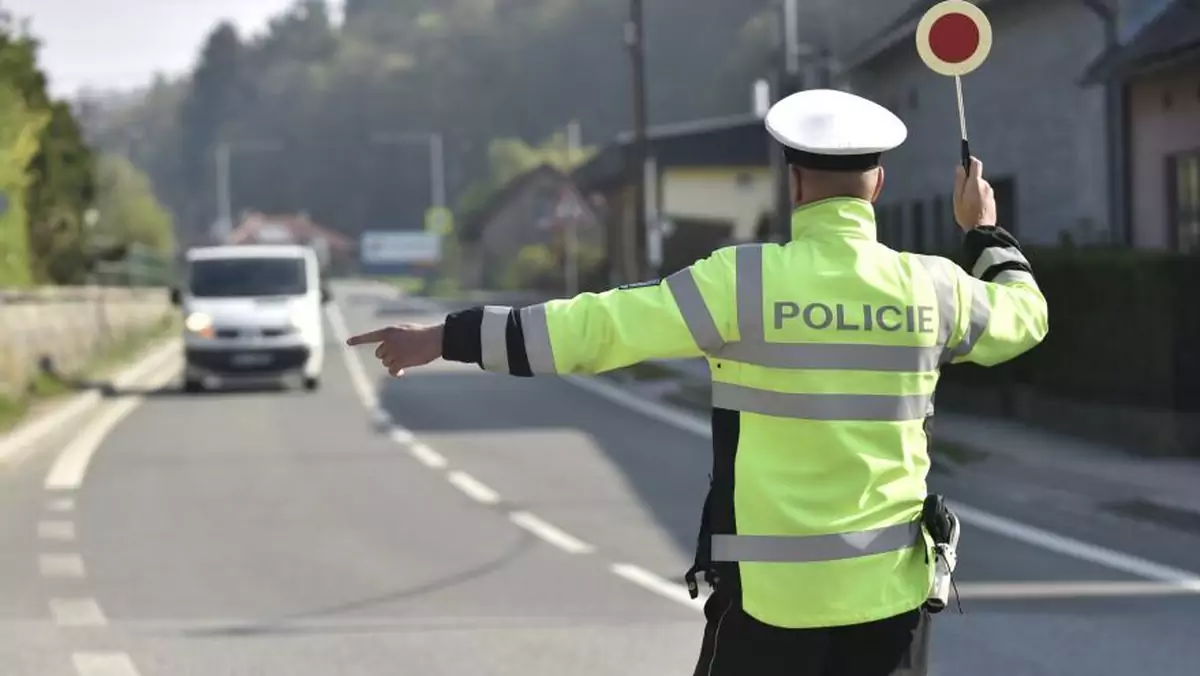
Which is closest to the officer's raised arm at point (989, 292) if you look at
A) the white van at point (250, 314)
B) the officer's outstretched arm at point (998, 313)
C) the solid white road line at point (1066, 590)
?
the officer's outstretched arm at point (998, 313)

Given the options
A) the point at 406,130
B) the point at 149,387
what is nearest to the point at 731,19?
the point at 149,387

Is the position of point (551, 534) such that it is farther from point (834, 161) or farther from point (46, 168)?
point (46, 168)

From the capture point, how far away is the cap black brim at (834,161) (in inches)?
149

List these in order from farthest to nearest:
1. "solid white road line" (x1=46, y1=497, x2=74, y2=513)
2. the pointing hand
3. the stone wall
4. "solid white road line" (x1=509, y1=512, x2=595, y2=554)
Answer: the stone wall, "solid white road line" (x1=46, y1=497, x2=74, y2=513), "solid white road line" (x1=509, y1=512, x2=595, y2=554), the pointing hand

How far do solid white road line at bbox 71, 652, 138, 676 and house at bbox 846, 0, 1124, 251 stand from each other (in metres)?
12.8

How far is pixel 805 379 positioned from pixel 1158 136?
54.3 ft

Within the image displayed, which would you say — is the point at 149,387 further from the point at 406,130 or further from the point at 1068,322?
the point at 406,130

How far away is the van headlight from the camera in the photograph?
25.4 meters

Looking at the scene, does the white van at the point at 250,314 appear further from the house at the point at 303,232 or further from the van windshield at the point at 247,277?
the house at the point at 303,232

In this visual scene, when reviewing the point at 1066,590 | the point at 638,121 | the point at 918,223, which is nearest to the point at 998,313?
the point at 1066,590

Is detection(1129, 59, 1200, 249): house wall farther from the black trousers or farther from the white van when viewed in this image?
the black trousers

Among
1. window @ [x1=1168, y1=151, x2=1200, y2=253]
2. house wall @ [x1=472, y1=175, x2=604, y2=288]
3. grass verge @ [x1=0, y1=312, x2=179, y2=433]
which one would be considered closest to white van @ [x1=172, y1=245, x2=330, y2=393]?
grass verge @ [x1=0, y1=312, x2=179, y2=433]

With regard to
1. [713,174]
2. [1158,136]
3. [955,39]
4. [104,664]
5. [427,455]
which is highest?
[713,174]

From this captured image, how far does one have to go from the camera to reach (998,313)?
3.94 metres
